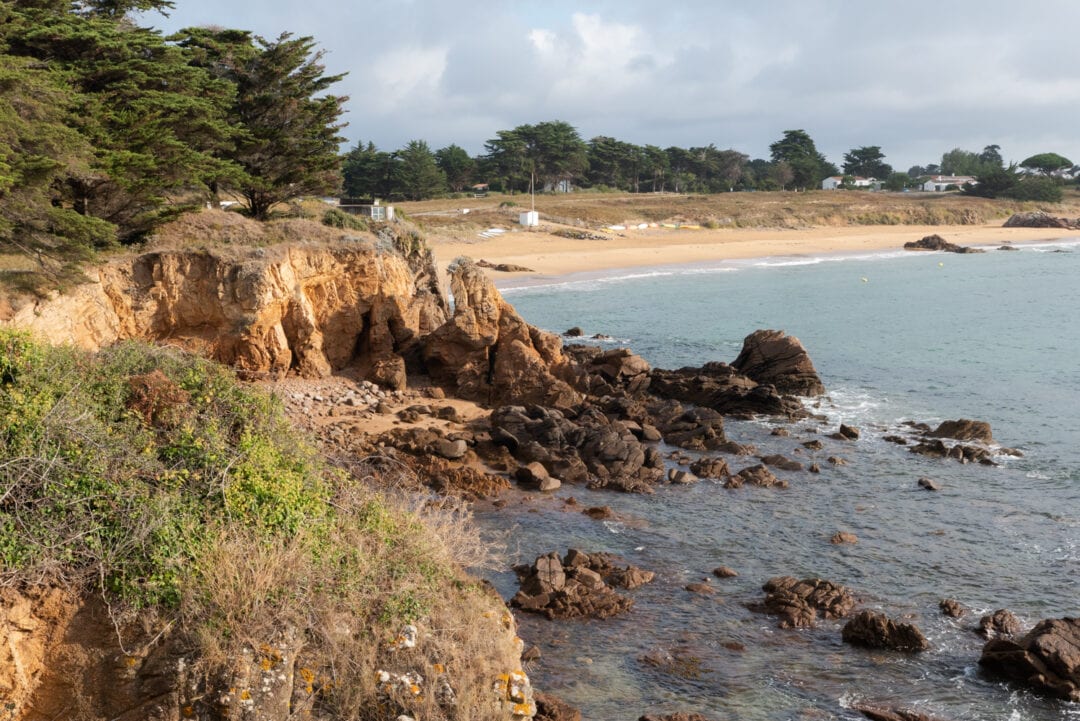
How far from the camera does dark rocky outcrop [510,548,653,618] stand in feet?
47.1

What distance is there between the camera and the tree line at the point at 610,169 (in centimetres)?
9338

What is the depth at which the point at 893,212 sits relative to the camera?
332ft

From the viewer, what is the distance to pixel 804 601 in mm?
14609

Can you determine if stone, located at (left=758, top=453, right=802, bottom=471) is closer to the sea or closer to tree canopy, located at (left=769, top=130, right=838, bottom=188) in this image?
the sea

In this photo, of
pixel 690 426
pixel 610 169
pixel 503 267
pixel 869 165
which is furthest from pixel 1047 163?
pixel 690 426

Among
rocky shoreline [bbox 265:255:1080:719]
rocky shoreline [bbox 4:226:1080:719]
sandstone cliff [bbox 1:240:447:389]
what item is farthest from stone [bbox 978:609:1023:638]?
sandstone cliff [bbox 1:240:447:389]

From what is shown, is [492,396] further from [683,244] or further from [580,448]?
[683,244]

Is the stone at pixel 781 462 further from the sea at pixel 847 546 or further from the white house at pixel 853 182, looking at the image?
the white house at pixel 853 182

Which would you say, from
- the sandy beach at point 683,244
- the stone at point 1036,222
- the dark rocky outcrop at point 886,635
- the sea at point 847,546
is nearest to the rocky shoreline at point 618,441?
the dark rocky outcrop at point 886,635

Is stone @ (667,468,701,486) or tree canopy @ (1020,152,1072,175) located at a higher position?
tree canopy @ (1020,152,1072,175)

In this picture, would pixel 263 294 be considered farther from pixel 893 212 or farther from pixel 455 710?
pixel 893 212

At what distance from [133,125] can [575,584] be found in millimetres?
16678

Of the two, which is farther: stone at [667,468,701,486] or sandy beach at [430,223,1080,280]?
sandy beach at [430,223,1080,280]

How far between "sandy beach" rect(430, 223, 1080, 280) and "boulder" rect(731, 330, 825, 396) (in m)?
23.9
